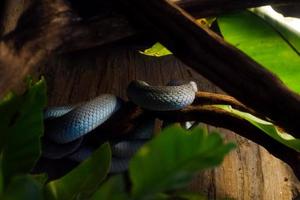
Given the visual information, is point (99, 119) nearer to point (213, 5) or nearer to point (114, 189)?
point (213, 5)

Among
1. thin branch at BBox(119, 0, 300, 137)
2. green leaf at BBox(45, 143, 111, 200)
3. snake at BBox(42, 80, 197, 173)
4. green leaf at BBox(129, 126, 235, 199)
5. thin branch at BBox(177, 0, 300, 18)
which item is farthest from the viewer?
snake at BBox(42, 80, 197, 173)

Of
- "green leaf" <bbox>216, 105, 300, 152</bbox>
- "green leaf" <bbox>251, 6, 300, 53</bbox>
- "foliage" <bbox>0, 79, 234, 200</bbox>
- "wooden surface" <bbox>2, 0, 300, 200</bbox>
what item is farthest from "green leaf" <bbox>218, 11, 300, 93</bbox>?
"foliage" <bbox>0, 79, 234, 200</bbox>

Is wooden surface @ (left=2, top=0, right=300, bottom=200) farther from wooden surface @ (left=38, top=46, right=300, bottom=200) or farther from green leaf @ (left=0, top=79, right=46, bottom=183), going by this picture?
green leaf @ (left=0, top=79, right=46, bottom=183)

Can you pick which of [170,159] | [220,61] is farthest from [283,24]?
[170,159]

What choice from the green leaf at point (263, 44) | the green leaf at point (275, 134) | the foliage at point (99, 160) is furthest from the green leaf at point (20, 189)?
the green leaf at point (263, 44)

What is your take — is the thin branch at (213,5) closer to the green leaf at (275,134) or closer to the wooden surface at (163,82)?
the green leaf at (275,134)
